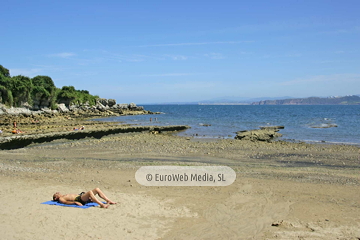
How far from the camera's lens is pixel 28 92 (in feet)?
192

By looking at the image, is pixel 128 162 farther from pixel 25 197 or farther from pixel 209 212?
pixel 209 212

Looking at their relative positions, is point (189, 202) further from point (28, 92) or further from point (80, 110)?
point (80, 110)

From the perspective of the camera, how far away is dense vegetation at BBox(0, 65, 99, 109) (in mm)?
55125

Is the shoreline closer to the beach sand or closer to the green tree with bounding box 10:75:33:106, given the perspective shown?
the beach sand

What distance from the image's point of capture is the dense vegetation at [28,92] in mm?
55125

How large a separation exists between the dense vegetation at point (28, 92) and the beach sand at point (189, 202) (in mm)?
43696

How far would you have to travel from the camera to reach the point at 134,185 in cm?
1173

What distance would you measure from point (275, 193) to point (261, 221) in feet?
9.41

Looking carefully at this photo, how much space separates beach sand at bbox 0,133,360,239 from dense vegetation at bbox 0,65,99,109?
43696mm

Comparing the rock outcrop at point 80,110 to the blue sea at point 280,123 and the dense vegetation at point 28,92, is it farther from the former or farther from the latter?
the blue sea at point 280,123

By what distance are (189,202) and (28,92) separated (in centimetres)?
5822

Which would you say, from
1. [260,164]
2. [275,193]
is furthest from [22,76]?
[275,193]

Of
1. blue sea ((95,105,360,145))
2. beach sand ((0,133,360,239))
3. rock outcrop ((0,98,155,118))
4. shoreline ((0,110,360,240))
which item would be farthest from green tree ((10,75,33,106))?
beach sand ((0,133,360,239))

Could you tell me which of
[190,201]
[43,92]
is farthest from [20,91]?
[190,201]
